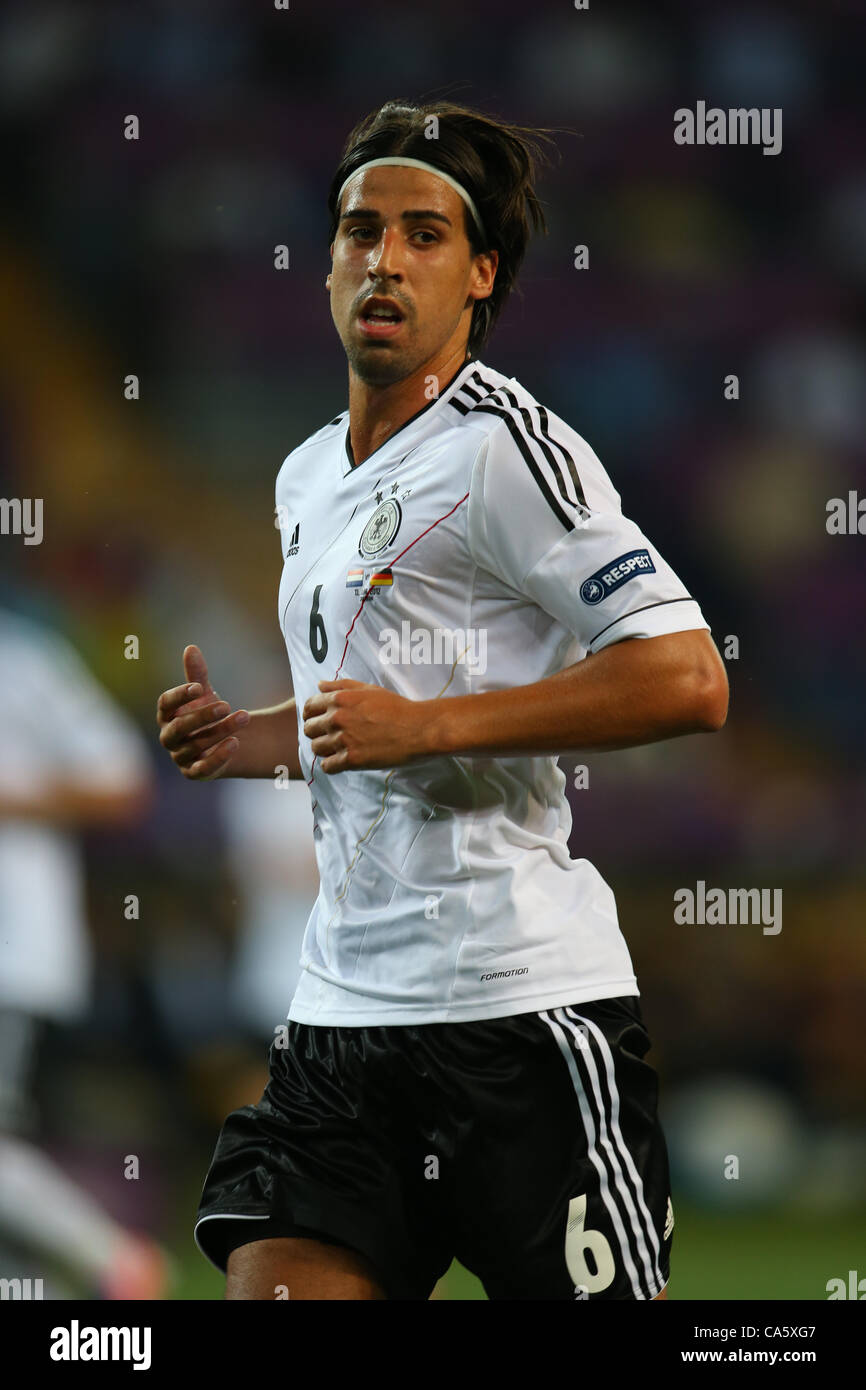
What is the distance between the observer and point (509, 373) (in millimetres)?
5531

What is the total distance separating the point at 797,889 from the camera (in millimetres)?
5047

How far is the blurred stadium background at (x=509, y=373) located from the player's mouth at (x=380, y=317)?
285 centimetres

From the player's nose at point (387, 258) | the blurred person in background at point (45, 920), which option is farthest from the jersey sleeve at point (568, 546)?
the blurred person in background at point (45, 920)

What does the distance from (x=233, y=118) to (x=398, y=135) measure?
358 cm

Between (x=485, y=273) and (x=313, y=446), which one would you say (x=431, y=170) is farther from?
(x=313, y=446)

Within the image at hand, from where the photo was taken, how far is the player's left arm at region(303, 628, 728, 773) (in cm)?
191

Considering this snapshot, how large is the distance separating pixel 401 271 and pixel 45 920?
2306mm

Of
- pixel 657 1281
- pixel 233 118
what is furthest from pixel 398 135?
pixel 233 118

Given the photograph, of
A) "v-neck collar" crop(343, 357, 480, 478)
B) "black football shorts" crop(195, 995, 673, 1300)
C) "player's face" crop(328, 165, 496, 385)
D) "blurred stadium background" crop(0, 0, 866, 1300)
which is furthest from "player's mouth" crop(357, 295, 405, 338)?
"blurred stadium background" crop(0, 0, 866, 1300)

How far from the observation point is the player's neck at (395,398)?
2301 mm

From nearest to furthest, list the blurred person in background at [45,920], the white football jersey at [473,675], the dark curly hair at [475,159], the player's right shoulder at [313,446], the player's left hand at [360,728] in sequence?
the player's left hand at [360,728] < the white football jersey at [473,675] < the dark curly hair at [475,159] < the player's right shoulder at [313,446] < the blurred person in background at [45,920]

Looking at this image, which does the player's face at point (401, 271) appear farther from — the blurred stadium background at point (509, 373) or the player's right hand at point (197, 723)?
the blurred stadium background at point (509, 373)

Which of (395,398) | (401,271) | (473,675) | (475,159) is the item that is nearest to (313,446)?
(395,398)

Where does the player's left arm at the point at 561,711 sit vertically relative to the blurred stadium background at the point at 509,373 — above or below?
below
